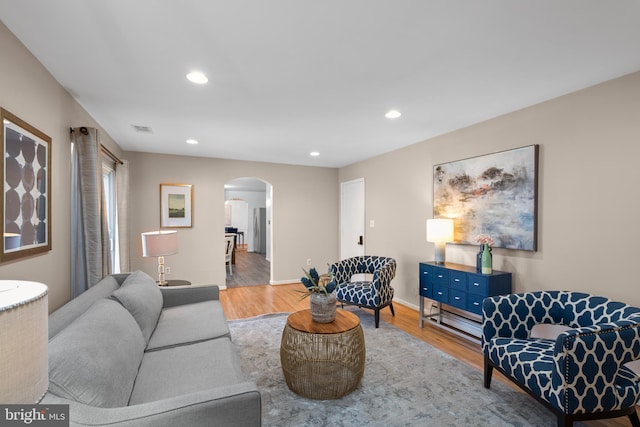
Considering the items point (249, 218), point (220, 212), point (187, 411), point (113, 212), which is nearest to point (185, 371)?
point (187, 411)

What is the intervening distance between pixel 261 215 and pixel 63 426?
9.98 meters

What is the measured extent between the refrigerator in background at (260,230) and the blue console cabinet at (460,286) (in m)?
7.56

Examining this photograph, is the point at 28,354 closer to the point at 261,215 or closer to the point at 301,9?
the point at 301,9

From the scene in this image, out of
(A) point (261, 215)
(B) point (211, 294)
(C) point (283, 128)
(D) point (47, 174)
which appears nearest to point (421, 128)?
(C) point (283, 128)

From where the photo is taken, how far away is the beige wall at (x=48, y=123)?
176cm

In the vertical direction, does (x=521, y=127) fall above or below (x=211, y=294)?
above

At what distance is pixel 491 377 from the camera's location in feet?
8.27

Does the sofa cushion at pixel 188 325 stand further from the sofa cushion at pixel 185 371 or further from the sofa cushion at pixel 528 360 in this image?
the sofa cushion at pixel 528 360

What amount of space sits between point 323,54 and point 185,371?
7.17 feet

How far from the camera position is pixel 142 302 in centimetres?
237

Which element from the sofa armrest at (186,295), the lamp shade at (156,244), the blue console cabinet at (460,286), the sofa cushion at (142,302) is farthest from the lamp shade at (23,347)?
the blue console cabinet at (460,286)

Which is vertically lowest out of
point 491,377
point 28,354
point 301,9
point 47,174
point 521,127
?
point 491,377

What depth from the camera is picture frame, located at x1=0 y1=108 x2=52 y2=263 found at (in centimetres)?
169

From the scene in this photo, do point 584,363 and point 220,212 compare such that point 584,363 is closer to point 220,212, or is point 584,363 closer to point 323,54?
point 323,54
